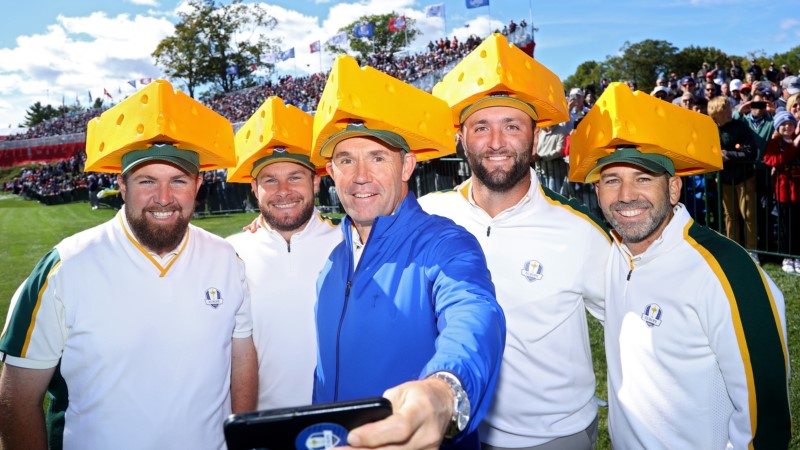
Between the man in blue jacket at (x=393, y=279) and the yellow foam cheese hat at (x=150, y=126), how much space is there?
2.07 feet

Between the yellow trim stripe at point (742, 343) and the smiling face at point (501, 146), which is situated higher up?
the smiling face at point (501, 146)

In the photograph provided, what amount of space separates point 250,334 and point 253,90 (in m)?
67.8

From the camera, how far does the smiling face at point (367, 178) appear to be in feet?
7.64

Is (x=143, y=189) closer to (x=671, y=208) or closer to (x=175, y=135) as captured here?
(x=175, y=135)

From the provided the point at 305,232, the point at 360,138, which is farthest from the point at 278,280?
the point at 360,138

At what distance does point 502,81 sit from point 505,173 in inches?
19.2

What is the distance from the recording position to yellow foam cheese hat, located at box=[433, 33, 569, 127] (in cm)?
283

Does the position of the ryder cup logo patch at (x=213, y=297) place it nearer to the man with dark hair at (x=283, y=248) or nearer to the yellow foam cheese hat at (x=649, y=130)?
the man with dark hair at (x=283, y=248)

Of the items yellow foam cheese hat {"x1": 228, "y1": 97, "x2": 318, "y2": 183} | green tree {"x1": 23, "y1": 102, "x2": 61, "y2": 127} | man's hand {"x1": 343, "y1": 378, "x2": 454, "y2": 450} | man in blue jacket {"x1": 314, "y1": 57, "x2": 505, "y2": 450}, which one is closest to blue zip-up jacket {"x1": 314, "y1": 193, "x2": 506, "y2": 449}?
man in blue jacket {"x1": 314, "y1": 57, "x2": 505, "y2": 450}

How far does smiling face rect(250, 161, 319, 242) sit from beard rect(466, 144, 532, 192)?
1172 mm

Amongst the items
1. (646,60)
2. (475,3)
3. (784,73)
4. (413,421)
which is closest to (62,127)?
(475,3)

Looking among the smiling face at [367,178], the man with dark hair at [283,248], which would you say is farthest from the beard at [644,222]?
the man with dark hair at [283,248]

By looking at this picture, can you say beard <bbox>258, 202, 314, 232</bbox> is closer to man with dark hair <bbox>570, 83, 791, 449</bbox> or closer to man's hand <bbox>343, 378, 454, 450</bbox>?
man with dark hair <bbox>570, 83, 791, 449</bbox>

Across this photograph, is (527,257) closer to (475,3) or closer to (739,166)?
(739,166)
